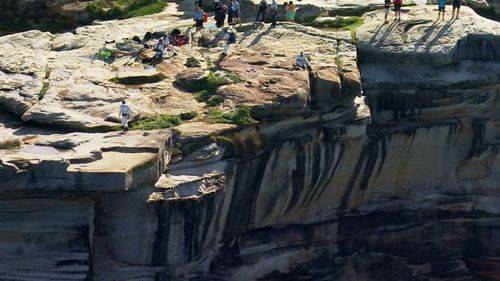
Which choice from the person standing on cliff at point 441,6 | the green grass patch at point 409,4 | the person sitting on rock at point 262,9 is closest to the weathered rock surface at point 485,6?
the green grass patch at point 409,4

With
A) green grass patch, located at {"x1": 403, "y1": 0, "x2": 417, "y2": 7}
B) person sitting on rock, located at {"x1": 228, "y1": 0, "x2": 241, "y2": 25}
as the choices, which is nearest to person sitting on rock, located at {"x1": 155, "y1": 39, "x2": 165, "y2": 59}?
person sitting on rock, located at {"x1": 228, "y1": 0, "x2": 241, "y2": 25}

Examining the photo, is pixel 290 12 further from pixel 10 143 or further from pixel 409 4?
pixel 10 143

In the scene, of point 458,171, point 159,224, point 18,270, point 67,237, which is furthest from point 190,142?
point 458,171

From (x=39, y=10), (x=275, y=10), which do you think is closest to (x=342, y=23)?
(x=275, y=10)

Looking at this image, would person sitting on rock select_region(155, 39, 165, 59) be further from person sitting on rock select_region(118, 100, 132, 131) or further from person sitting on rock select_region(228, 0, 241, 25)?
person sitting on rock select_region(228, 0, 241, 25)

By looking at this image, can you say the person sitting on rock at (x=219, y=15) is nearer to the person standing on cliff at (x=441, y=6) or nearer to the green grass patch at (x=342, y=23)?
the green grass patch at (x=342, y=23)
